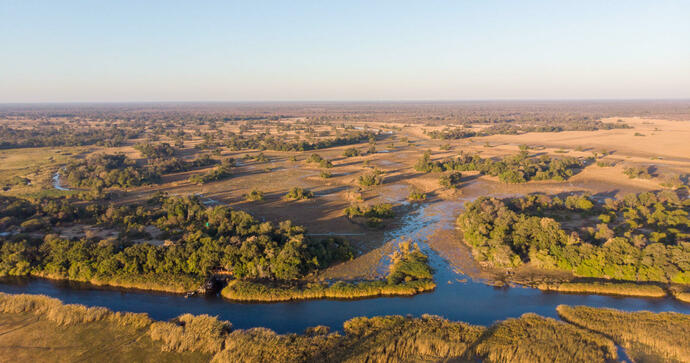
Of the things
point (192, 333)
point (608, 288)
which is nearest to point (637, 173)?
point (608, 288)

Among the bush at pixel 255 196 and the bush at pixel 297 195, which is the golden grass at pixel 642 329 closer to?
the bush at pixel 297 195

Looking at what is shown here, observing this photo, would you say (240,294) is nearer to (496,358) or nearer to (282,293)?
(282,293)

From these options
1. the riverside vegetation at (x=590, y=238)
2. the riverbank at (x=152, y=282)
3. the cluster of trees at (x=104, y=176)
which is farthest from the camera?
the cluster of trees at (x=104, y=176)

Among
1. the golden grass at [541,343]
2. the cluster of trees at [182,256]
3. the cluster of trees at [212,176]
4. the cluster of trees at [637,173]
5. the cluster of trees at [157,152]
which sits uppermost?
the cluster of trees at [157,152]

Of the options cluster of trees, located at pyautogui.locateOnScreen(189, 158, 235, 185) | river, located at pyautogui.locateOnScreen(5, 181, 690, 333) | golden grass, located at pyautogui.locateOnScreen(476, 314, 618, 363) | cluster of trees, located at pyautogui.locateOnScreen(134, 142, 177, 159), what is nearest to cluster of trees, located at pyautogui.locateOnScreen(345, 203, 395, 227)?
river, located at pyautogui.locateOnScreen(5, 181, 690, 333)

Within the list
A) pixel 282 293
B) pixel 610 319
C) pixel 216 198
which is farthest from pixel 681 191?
pixel 216 198

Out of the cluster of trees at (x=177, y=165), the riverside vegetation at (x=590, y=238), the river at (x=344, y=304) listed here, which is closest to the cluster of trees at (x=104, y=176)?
the cluster of trees at (x=177, y=165)

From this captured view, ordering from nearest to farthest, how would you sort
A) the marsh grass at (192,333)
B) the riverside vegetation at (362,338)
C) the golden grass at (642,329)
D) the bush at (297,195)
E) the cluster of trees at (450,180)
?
the riverside vegetation at (362,338)
the golden grass at (642,329)
the marsh grass at (192,333)
the bush at (297,195)
the cluster of trees at (450,180)

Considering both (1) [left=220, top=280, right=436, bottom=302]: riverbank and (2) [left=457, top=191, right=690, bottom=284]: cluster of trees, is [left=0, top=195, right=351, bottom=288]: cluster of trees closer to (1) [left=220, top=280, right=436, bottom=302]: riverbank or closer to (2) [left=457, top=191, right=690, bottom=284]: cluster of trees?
(1) [left=220, top=280, right=436, bottom=302]: riverbank
